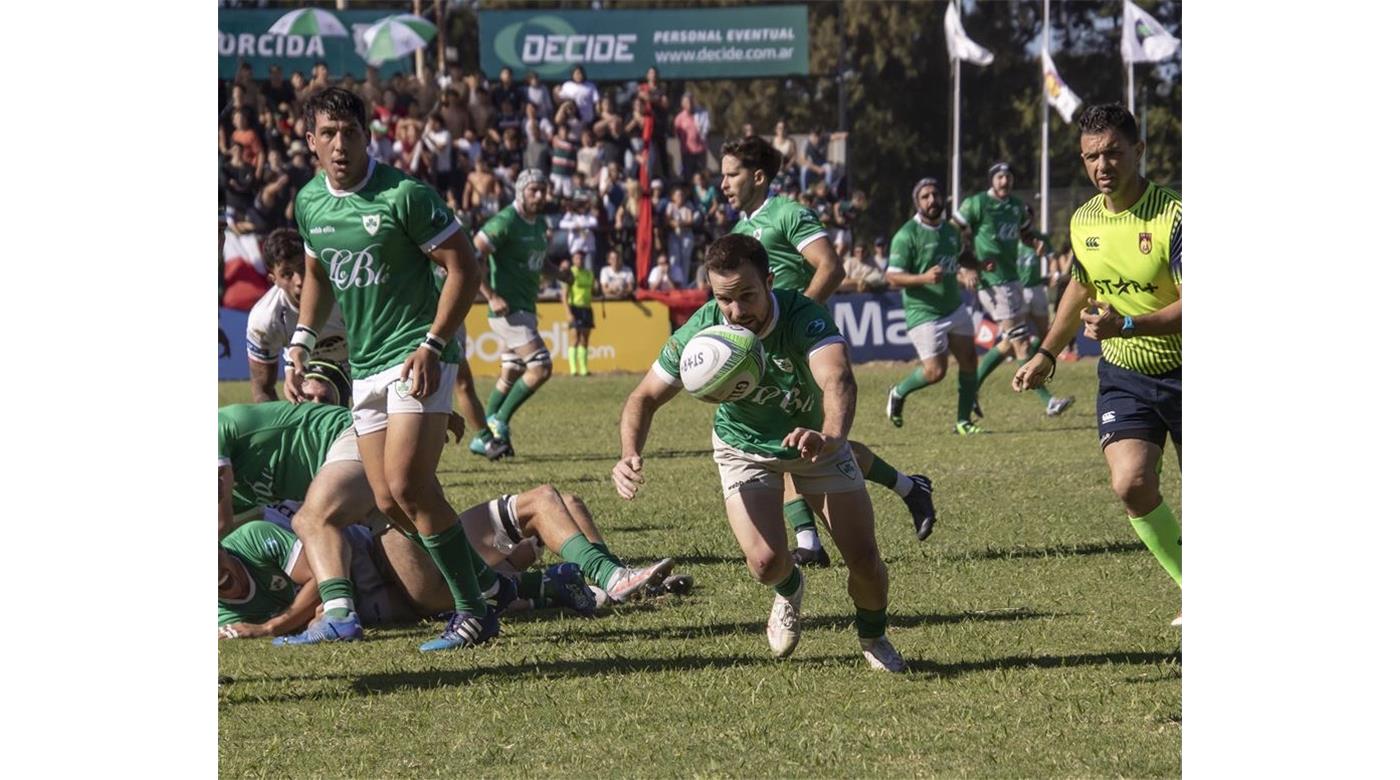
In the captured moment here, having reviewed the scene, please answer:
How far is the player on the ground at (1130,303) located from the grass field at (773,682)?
64 cm

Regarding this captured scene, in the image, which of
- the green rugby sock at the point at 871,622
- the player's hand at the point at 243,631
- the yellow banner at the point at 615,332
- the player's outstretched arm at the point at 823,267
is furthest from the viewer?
the yellow banner at the point at 615,332

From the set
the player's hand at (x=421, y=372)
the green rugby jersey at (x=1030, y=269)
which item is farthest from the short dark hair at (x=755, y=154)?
the green rugby jersey at (x=1030, y=269)

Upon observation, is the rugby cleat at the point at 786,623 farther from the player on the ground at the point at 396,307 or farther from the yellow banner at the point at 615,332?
the yellow banner at the point at 615,332

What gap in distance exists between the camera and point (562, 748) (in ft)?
18.6

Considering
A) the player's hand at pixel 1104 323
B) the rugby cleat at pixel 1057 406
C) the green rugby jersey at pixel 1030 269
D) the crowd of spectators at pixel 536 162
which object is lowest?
the rugby cleat at pixel 1057 406

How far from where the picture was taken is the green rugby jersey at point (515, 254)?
14883 mm

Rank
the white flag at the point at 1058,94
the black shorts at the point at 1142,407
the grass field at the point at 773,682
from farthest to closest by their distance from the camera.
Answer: the white flag at the point at 1058,94 → the black shorts at the point at 1142,407 → the grass field at the point at 773,682

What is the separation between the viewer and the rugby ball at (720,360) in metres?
6.16

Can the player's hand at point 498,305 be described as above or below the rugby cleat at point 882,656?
above

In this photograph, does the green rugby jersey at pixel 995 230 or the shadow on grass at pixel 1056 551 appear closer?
the shadow on grass at pixel 1056 551

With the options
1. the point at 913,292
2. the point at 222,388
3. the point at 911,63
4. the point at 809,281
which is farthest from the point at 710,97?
the point at 809,281

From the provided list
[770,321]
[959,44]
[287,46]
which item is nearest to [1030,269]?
[770,321]

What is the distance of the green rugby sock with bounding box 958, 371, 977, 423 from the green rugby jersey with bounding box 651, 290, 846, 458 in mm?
9336
